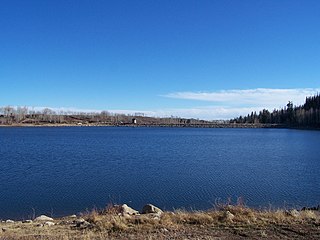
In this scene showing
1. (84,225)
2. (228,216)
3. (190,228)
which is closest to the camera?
(190,228)

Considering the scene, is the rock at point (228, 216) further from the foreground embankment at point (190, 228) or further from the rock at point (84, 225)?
the rock at point (84, 225)

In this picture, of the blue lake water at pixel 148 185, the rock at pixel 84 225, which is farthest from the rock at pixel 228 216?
the blue lake water at pixel 148 185

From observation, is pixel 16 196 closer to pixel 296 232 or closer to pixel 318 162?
pixel 296 232

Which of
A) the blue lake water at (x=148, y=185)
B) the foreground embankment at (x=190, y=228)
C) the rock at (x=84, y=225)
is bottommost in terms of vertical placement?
the blue lake water at (x=148, y=185)

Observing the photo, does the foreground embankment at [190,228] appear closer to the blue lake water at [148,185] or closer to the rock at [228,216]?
the rock at [228,216]

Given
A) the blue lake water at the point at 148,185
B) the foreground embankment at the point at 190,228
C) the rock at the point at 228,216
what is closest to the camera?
the foreground embankment at the point at 190,228

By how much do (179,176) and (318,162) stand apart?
73.8ft

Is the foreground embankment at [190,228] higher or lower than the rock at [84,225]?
higher

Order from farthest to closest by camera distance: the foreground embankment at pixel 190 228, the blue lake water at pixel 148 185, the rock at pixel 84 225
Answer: the blue lake water at pixel 148 185 → the rock at pixel 84 225 → the foreground embankment at pixel 190 228

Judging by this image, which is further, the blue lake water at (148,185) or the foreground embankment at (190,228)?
the blue lake water at (148,185)

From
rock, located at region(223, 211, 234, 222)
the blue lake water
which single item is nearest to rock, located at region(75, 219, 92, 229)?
rock, located at region(223, 211, 234, 222)

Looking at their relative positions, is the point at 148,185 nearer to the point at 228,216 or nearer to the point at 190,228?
the point at 228,216

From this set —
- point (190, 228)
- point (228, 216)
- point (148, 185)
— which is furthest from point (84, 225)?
point (148, 185)

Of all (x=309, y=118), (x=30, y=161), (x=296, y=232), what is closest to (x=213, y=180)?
(x=296, y=232)
